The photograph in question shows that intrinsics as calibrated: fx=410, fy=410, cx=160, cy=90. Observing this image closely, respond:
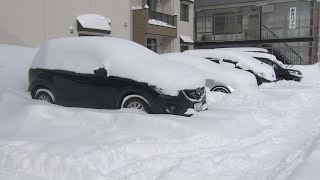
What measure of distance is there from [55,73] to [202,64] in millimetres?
5034

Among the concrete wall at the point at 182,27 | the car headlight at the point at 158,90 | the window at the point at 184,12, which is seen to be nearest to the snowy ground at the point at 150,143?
the car headlight at the point at 158,90

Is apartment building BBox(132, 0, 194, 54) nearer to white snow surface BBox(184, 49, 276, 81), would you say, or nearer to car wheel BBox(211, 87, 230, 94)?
white snow surface BBox(184, 49, 276, 81)

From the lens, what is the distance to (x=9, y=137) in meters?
5.99

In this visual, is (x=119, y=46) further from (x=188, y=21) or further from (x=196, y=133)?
(x=188, y=21)

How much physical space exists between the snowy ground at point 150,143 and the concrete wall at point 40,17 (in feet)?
25.9

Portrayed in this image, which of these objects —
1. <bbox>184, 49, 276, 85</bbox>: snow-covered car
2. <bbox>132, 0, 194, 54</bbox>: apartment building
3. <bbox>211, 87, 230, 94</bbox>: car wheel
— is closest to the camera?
<bbox>211, 87, 230, 94</bbox>: car wheel

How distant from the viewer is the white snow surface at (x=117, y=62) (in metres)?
7.61

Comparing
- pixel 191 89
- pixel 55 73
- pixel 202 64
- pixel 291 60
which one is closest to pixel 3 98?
pixel 55 73

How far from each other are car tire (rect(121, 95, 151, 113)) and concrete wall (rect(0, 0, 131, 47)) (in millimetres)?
9944

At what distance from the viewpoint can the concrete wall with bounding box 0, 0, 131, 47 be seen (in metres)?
16.0

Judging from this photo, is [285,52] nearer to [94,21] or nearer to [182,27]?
[182,27]

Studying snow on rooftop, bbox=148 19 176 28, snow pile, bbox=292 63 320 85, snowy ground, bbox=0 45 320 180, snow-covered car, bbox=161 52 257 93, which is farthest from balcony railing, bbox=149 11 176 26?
snowy ground, bbox=0 45 320 180

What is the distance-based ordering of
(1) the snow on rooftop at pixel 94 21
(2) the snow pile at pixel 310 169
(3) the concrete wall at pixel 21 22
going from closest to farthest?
(2) the snow pile at pixel 310 169
(3) the concrete wall at pixel 21 22
(1) the snow on rooftop at pixel 94 21

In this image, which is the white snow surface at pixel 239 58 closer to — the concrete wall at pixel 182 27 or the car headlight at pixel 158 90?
the car headlight at pixel 158 90
